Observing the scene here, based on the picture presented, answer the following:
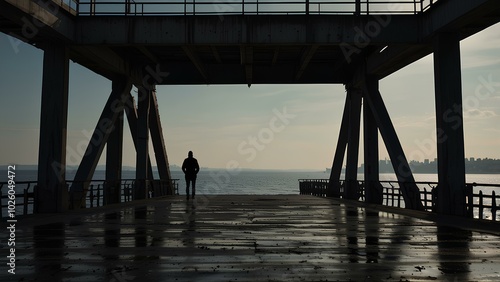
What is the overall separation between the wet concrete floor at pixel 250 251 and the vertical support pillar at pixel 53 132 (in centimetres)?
396

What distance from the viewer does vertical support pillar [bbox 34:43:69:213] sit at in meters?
16.1

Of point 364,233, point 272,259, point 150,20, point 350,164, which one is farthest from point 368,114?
point 272,259

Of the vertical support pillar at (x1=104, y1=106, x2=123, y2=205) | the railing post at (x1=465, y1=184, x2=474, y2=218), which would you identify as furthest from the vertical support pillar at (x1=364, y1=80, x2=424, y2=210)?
the vertical support pillar at (x1=104, y1=106, x2=123, y2=205)

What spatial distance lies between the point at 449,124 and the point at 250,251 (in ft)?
35.9

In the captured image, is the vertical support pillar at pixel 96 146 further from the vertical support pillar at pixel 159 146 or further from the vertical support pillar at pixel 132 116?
the vertical support pillar at pixel 159 146

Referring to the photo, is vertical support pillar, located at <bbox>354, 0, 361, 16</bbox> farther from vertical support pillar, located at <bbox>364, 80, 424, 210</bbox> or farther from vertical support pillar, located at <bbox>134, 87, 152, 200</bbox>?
vertical support pillar, located at <bbox>134, 87, 152, 200</bbox>

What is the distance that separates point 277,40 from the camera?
18031mm

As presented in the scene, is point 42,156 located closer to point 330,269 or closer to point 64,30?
point 64,30

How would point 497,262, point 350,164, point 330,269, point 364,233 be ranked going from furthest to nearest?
point 350,164, point 364,233, point 497,262, point 330,269

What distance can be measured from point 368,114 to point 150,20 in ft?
38.3

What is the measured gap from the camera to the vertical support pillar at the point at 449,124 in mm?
15594

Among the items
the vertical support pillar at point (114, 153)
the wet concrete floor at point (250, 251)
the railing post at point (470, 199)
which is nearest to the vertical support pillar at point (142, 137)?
the vertical support pillar at point (114, 153)

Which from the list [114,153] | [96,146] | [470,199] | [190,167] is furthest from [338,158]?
[96,146]

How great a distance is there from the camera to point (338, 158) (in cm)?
2997
